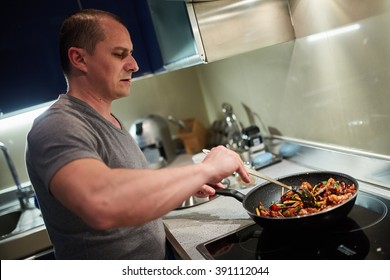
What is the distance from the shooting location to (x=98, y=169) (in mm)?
697

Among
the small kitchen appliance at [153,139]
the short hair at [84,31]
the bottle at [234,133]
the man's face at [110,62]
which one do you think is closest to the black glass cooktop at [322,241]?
the man's face at [110,62]

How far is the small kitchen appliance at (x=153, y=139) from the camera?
2125 mm

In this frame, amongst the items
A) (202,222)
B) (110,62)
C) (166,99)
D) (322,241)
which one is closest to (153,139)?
(166,99)

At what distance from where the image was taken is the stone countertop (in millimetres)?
1095

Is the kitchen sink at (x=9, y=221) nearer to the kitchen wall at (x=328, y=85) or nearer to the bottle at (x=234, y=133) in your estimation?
the bottle at (x=234, y=133)

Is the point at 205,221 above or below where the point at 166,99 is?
below

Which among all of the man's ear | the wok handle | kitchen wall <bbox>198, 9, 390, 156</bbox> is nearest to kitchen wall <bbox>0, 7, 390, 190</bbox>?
kitchen wall <bbox>198, 9, 390, 156</bbox>

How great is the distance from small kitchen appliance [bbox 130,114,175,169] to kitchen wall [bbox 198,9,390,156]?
555 millimetres

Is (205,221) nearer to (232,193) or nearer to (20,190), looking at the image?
(232,193)

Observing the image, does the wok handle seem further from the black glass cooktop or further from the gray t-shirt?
the gray t-shirt

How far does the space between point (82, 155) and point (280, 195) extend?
2.38 feet

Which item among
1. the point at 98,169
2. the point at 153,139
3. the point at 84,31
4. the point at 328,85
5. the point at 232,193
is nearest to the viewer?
the point at 98,169
